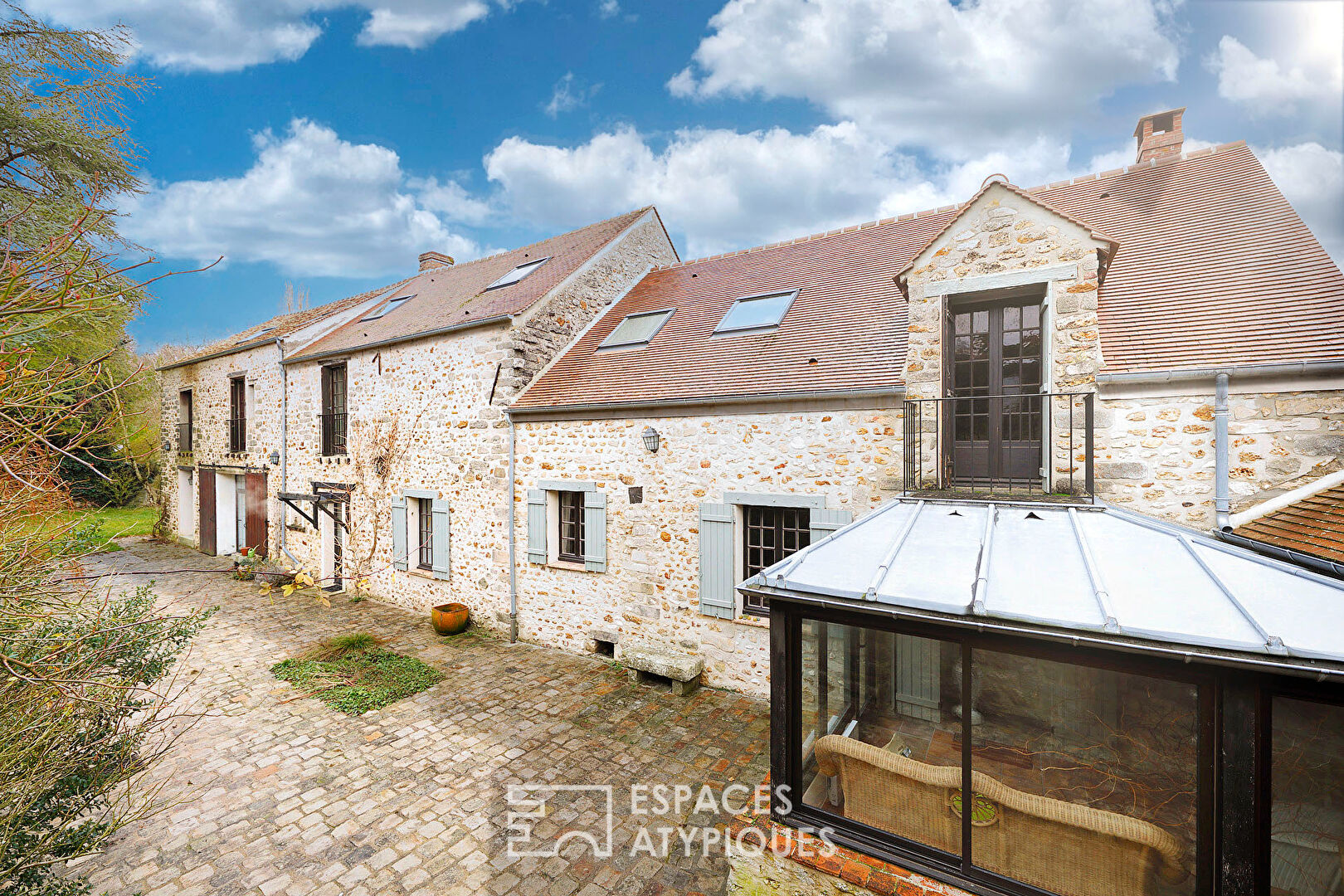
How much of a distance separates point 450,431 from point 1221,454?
10.1 meters

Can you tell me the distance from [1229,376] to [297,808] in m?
9.01

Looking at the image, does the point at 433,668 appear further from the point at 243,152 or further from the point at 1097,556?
the point at 243,152

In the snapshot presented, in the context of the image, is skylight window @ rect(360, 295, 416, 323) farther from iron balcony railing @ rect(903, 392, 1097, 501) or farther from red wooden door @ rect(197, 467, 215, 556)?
iron balcony railing @ rect(903, 392, 1097, 501)

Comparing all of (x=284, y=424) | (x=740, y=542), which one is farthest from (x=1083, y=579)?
(x=284, y=424)

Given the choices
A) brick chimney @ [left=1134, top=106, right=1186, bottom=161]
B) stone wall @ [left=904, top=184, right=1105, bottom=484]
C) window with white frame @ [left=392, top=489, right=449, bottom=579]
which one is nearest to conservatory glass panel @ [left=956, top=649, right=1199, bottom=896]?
stone wall @ [left=904, top=184, right=1105, bottom=484]

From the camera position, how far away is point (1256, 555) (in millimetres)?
3385

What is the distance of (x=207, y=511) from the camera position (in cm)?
1496

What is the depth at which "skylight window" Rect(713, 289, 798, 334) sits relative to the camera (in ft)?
26.0

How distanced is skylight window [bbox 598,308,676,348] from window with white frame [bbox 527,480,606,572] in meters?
2.70

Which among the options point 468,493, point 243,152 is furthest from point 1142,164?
point 243,152

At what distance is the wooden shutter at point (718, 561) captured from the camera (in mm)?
6805

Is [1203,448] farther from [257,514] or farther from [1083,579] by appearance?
[257,514]

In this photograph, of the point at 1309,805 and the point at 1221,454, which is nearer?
the point at 1309,805

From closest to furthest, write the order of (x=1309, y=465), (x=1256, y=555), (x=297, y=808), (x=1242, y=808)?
1. (x=1242, y=808)
2. (x=1256, y=555)
3. (x=1309, y=465)
4. (x=297, y=808)
